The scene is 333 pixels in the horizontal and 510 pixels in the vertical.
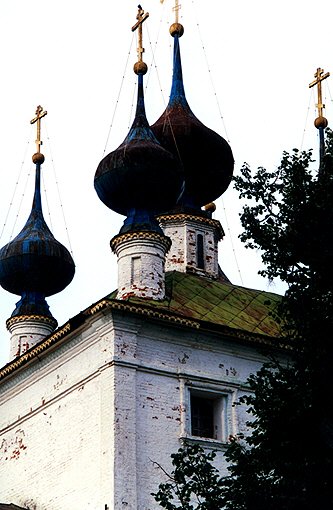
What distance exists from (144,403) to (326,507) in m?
4.93

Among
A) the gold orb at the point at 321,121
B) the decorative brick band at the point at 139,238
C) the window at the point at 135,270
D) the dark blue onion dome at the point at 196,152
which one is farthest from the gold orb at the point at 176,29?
the window at the point at 135,270

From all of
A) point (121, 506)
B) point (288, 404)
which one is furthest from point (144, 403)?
point (288, 404)

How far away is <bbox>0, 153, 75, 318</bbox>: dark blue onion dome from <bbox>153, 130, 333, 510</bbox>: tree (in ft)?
24.8

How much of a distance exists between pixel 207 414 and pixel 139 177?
339 cm

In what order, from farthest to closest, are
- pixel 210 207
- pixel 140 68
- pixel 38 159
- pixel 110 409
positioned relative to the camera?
pixel 210 207
pixel 38 159
pixel 140 68
pixel 110 409

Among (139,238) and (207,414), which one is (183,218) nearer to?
(139,238)

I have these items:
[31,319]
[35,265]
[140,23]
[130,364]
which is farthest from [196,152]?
[130,364]

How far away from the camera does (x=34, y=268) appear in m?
17.4

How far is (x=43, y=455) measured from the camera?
14.5m

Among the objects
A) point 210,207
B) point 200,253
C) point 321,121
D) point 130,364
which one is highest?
point 321,121

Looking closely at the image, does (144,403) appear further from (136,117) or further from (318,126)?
(318,126)

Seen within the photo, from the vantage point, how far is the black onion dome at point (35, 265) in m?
17.3

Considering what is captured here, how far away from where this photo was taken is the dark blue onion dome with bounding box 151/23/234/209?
17875 mm

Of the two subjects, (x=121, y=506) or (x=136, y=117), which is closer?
(x=121, y=506)
